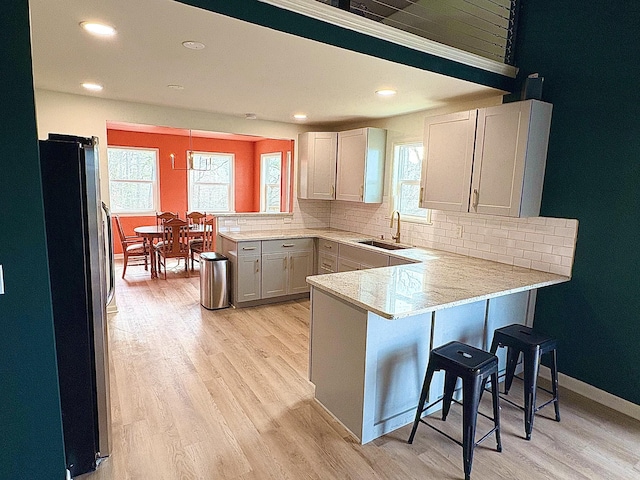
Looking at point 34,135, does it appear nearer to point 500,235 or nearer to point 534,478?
point 534,478

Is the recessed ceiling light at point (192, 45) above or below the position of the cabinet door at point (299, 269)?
above

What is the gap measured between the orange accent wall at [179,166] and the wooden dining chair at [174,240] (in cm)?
174

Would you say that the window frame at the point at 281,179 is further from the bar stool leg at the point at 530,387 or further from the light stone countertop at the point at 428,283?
the bar stool leg at the point at 530,387

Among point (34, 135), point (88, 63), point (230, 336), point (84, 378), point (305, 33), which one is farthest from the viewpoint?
point (230, 336)

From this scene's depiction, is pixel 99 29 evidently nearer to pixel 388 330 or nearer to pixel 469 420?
pixel 388 330

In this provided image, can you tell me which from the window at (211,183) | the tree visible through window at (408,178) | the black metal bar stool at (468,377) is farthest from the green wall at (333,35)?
the window at (211,183)

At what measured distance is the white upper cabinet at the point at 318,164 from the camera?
497 cm

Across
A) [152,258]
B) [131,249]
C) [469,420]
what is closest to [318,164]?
[152,258]

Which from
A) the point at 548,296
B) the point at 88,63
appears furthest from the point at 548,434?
the point at 88,63

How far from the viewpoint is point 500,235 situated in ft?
11.1

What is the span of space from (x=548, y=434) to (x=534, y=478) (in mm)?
483

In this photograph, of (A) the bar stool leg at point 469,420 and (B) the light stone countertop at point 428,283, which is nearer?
(A) the bar stool leg at point 469,420

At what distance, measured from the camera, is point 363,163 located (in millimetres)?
4520

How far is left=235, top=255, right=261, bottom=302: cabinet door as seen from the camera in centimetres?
448
